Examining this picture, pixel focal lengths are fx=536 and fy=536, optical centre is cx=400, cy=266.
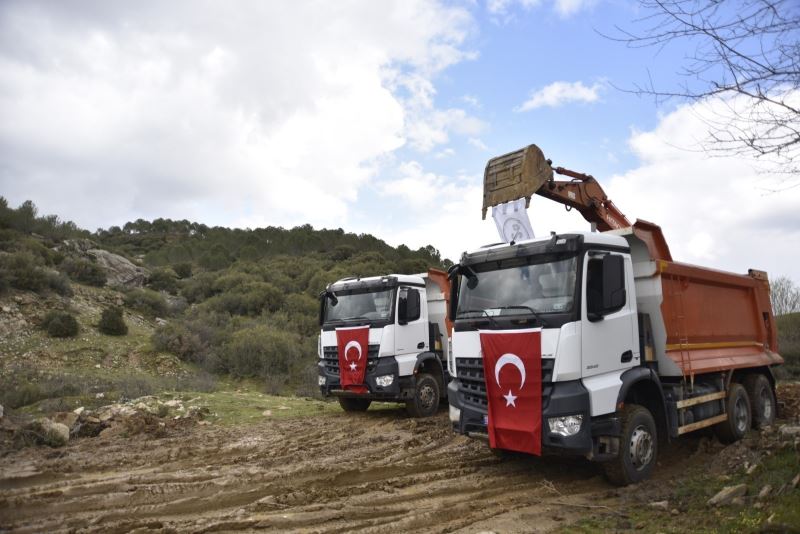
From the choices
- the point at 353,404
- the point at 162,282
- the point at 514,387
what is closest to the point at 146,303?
the point at 162,282

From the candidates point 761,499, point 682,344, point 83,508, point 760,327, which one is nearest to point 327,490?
point 83,508

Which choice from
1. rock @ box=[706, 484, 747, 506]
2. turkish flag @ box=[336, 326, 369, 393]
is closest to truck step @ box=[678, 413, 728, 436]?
rock @ box=[706, 484, 747, 506]

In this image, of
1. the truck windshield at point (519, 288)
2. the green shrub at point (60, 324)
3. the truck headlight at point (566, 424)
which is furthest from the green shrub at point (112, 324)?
the truck headlight at point (566, 424)

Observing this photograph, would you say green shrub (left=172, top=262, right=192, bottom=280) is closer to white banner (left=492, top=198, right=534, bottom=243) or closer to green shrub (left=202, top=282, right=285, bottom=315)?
green shrub (left=202, top=282, right=285, bottom=315)

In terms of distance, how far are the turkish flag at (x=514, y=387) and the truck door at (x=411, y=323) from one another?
4.21 metres

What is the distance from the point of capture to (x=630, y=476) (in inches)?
222

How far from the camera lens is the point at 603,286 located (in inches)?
219

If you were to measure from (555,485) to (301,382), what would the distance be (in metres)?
12.4

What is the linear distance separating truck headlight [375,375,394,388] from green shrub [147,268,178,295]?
2308 centimetres

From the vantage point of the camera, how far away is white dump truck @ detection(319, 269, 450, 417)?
9.80 meters

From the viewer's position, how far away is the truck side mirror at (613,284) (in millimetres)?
5570

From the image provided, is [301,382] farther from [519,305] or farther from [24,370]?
[519,305]

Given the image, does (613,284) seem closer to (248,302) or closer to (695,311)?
(695,311)

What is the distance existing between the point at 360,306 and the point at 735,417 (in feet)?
20.7
